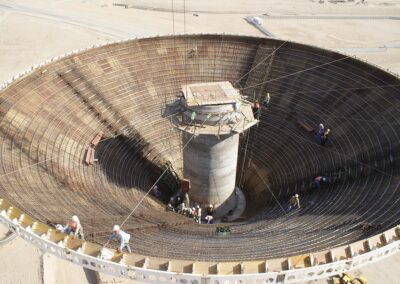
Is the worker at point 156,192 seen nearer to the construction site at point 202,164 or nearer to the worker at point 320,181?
the construction site at point 202,164

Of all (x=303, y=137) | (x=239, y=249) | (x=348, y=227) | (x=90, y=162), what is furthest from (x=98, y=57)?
(x=348, y=227)

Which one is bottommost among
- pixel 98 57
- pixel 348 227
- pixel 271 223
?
pixel 348 227

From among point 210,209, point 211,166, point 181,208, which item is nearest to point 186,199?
point 181,208

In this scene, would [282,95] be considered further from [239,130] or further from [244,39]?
[239,130]

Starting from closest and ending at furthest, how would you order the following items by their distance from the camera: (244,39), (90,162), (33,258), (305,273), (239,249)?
(305,273) → (239,249) → (90,162) → (33,258) → (244,39)

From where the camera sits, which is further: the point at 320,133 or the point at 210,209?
the point at 210,209

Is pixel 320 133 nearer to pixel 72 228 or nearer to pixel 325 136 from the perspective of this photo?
pixel 325 136

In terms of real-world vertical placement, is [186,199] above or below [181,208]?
above

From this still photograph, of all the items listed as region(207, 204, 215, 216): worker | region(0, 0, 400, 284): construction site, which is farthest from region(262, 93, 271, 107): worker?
region(207, 204, 215, 216): worker
